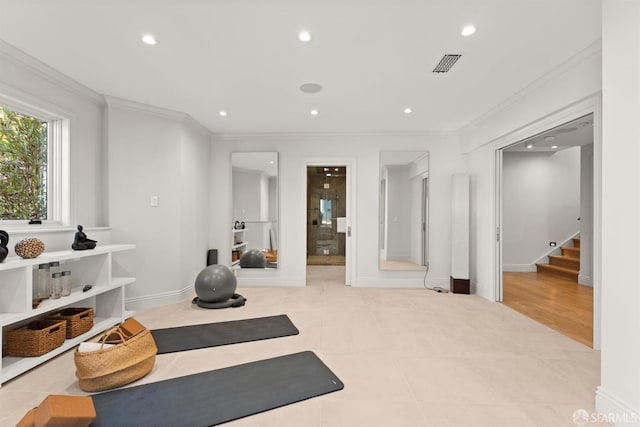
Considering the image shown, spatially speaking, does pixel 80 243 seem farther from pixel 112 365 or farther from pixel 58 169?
pixel 112 365

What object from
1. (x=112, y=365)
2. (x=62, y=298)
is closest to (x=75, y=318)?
(x=62, y=298)

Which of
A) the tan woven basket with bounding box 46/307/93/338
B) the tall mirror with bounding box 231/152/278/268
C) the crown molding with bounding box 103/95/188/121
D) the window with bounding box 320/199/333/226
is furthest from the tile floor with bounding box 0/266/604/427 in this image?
the window with bounding box 320/199/333/226

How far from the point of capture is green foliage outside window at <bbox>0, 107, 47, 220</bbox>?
9.29 ft

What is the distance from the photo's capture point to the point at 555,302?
4.40 metres

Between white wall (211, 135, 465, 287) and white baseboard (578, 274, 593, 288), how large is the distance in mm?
2567

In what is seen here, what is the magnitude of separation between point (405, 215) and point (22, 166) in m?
4.96

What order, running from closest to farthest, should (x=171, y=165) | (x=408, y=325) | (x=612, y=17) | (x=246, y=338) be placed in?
(x=612, y=17) < (x=246, y=338) < (x=408, y=325) < (x=171, y=165)

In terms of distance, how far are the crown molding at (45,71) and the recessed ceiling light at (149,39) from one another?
1.17 meters

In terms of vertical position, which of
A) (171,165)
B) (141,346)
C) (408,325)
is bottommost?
(408,325)

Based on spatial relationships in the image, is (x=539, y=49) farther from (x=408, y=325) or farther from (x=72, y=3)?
(x=72, y=3)

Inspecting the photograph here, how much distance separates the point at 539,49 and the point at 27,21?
13.4 ft

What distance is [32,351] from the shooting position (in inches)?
97.7

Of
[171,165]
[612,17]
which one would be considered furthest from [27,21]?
[612,17]

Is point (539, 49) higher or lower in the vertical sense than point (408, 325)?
higher
